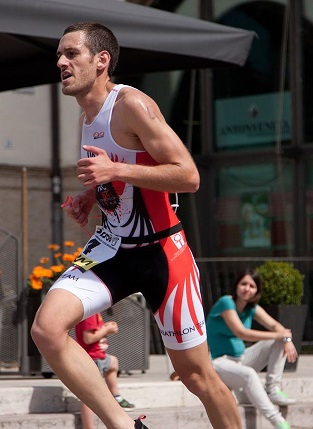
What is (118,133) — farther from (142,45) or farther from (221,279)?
(221,279)

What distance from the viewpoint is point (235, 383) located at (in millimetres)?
7691

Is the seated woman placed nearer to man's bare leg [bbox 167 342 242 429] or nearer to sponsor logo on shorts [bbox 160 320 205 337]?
man's bare leg [bbox 167 342 242 429]

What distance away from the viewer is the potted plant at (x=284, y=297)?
9883 mm

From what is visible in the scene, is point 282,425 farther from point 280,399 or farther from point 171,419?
point 171,419

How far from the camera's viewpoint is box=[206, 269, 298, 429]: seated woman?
7.65 m

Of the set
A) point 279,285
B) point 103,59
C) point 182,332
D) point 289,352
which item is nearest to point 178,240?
point 182,332

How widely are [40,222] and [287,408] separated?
9.17 metres

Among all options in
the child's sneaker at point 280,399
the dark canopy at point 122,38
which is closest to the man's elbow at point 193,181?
the dark canopy at point 122,38

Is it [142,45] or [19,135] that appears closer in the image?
[142,45]

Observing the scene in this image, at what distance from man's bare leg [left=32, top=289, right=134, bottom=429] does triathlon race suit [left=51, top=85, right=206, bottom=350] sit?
0.18m

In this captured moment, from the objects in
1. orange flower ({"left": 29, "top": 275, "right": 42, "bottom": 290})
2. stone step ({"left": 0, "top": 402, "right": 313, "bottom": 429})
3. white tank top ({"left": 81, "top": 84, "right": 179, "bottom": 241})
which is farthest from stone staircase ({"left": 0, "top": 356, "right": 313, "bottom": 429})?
white tank top ({"left": 81, "top": 84, "right": 179, "bottom": 241})

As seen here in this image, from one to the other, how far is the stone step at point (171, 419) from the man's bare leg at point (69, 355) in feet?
6.89

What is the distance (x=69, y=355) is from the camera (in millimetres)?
4582

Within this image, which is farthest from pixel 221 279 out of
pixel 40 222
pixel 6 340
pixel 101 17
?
pixel 101 17
